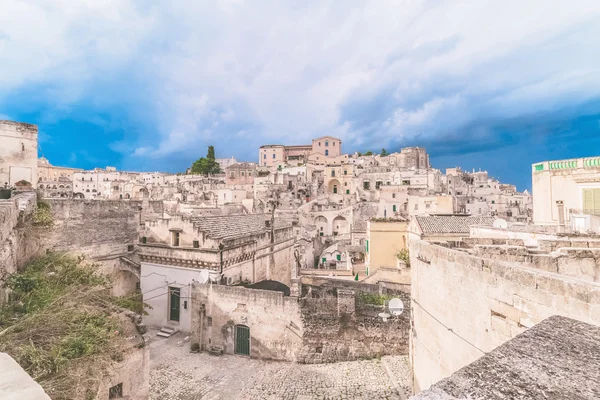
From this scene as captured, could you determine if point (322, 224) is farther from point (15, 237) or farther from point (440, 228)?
point (15, 237)

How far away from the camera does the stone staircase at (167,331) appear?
52.7ft

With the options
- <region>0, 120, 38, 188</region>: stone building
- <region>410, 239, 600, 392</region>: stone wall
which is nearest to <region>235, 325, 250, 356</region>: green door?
<region>410, 239, 600, 392</region>: stone wall

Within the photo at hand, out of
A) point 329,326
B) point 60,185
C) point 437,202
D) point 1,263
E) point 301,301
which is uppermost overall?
point 60,185

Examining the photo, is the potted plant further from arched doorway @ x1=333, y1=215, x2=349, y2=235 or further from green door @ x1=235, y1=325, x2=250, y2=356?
arched doorway @ x1=333, y1=215, x2=349, y2=235

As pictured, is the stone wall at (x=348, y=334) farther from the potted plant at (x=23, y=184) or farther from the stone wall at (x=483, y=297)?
the potted plant at (x=23, y=184)

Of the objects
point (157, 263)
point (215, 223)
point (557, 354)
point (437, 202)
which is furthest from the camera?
point (437, 202)

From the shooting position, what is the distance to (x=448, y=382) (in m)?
1.92

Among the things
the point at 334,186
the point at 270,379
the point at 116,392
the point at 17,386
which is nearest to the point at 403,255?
the point at 270,379

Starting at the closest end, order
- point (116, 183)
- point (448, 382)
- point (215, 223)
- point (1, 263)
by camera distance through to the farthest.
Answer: point (448, 382)
point (1, 263)
point (215, 223)
point (116, 183)

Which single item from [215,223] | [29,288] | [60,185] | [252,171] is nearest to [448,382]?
[29,288]

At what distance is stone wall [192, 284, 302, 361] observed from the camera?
43.5 feet

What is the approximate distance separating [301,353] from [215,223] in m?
9.21

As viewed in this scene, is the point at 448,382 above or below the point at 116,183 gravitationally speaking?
below

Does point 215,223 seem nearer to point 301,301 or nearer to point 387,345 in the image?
point 301,301
